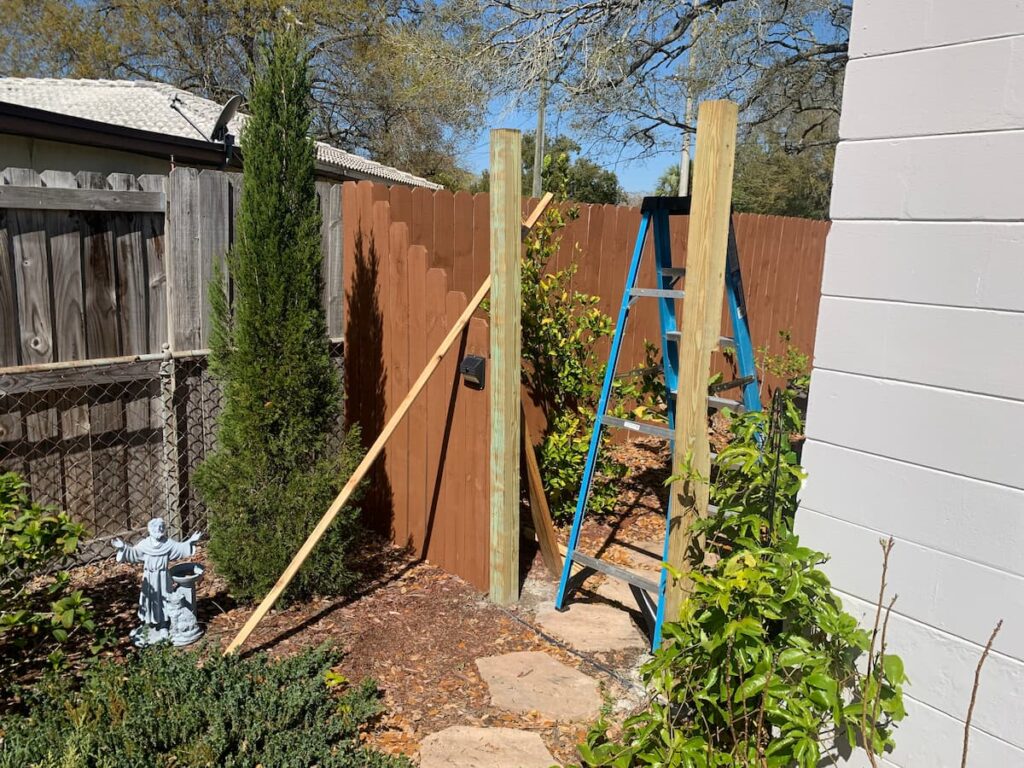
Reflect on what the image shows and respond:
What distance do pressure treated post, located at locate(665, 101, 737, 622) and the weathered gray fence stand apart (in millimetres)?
2371

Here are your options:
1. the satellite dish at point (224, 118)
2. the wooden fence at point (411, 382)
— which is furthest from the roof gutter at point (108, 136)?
the wooden fence at point (411, 382)

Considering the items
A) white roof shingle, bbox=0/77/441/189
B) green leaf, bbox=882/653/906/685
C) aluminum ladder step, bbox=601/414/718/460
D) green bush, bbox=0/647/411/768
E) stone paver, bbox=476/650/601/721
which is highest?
white roof shingle, bbox=0/77/441/189

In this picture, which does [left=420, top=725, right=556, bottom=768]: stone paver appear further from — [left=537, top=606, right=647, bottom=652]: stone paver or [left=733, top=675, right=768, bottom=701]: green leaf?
[left=733, top=675, right=768, bottom=701]: green leaf

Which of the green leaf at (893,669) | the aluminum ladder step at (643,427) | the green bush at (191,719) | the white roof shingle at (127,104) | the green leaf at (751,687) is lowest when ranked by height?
the green bush at (191,719)

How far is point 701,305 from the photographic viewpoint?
9.78 ft

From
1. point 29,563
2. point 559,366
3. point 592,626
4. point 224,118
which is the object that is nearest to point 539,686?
point 592,626

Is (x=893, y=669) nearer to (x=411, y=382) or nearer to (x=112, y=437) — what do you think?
(x=411, y=382)

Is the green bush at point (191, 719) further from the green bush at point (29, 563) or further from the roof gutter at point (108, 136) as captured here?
the roof gutter at point (108, 136)

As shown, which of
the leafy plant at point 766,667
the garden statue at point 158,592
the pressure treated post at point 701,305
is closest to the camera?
the leafy plant at point 766,667

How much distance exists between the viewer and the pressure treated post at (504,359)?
3.49 meters

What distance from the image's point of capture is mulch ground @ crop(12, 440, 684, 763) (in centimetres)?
298

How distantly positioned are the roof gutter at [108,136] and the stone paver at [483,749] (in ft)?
17.1

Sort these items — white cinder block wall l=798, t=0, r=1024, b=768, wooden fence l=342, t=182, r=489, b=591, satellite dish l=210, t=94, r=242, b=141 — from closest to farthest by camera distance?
white cinder block wall l=798, t=0, r=1024, b=768, wooden fence l=342, t=182, r=489, b=591, satellite dish l=210, t=94, r=242, b=141

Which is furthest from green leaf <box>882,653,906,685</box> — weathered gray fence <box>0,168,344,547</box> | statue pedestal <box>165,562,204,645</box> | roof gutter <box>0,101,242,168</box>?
roof gutter <box>0,101,242,168</box>
